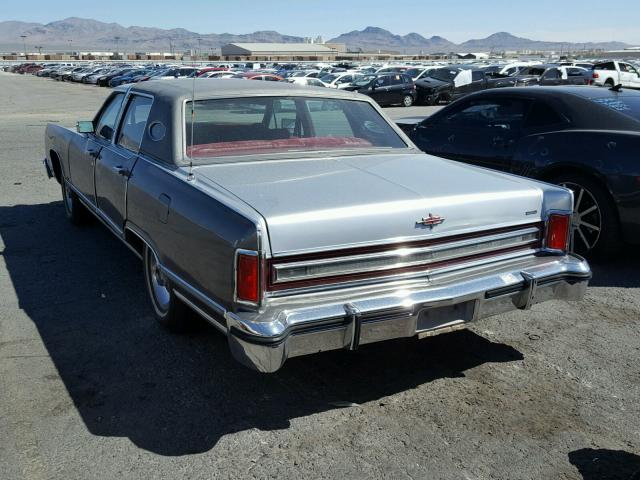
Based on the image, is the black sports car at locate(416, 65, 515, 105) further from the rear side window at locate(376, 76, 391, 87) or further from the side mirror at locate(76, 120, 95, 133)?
the side mirror at locate(76, 120, 95, 133)

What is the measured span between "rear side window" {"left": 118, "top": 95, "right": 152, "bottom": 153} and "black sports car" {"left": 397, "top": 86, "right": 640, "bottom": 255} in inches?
135

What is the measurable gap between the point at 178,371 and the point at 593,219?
384 centimetres

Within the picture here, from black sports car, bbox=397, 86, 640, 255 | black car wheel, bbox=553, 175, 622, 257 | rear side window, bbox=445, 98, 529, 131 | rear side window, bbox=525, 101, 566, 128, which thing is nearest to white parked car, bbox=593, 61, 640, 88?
rear side window, bbox=445, 98, 529, 131

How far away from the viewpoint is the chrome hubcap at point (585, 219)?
5.72 m

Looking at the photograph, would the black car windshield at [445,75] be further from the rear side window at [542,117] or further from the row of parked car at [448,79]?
the rear side window at [542,117]

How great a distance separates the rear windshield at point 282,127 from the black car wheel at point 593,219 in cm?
190

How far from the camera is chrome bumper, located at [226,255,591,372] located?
119 inches

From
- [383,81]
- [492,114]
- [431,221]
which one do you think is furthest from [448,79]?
[431,221]

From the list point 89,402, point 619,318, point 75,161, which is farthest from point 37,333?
point 619,318

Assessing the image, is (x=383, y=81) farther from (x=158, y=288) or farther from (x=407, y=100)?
(x=158, y=288)

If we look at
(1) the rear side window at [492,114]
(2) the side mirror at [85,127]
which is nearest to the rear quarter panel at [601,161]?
(1) the rear side window at [492,114]

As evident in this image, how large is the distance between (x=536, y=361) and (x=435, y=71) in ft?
93.9

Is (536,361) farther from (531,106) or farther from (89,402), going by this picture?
(531,106)

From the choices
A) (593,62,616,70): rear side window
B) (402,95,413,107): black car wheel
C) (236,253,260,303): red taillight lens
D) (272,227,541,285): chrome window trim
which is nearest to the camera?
(236,253,260,303): red taillight lens
